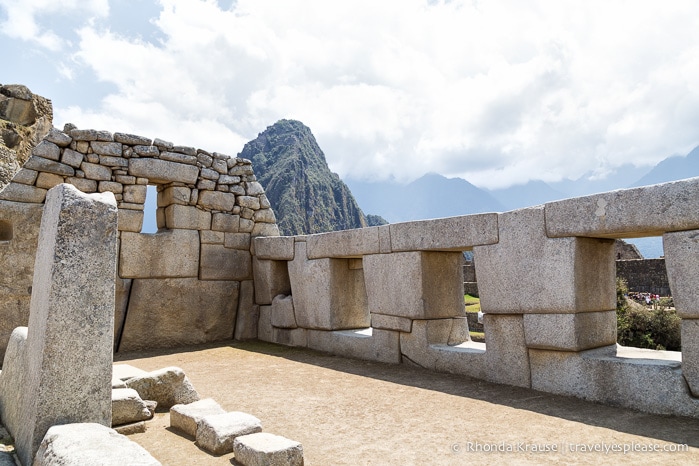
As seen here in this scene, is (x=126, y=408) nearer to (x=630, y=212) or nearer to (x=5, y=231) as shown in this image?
(x=630, y=212)

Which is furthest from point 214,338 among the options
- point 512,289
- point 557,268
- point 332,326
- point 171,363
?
point 557,268

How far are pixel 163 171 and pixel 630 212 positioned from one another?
6581mm

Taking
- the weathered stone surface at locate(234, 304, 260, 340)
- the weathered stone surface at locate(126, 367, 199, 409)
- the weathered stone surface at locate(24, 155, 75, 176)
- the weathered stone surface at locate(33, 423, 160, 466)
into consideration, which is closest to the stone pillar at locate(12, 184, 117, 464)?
the weathered stone surface at locate(33, 423, 160, 466)

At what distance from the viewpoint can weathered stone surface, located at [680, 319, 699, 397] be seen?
3.54 m

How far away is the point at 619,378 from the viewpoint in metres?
3.93

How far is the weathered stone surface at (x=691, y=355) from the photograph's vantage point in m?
3.54

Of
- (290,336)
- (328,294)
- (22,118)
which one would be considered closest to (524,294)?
(328,294)

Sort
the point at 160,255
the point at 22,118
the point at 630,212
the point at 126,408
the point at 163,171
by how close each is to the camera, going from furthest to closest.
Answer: the point at 22,118, the point at 163,171, the point at 160,255, the point at 630,212, the point at 126,408

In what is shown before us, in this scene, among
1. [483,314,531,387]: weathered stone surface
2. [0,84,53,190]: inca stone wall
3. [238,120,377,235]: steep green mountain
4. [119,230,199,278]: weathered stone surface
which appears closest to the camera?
[483,314,531,387]: weathered stone surface

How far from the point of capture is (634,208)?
3.83 meters

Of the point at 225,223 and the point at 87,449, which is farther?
the point at 225,223

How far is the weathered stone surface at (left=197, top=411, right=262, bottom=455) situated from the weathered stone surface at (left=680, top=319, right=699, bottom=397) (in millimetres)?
3109

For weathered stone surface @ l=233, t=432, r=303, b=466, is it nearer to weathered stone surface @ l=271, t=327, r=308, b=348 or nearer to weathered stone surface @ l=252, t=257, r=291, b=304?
weathered stone surface @ l=271, t=327, r=308, b=348

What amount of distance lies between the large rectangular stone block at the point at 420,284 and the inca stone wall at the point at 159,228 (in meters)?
3.44
